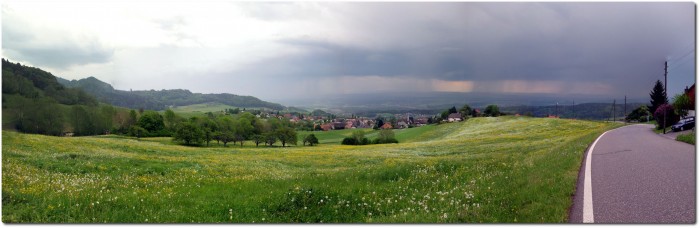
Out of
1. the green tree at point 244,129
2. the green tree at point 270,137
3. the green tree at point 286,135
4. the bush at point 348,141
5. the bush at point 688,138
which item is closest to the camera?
the green tree at point 286,135

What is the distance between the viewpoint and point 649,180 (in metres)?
7.96

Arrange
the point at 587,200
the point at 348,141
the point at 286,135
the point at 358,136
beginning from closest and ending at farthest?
the point at 587,200, the point at 286,135, the point at 348,141, the point at 358,136

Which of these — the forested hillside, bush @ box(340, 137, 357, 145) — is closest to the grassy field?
the forested hillside

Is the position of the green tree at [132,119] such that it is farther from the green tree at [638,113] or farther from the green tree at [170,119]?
the green tree at [638,113]

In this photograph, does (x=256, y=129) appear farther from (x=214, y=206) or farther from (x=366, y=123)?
(x=214, y=206)

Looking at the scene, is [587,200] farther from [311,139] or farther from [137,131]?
[137,131]

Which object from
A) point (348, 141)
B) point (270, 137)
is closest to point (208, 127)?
point (270, 137)

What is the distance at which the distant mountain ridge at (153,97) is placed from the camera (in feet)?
33.7

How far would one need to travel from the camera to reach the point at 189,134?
1427 cm

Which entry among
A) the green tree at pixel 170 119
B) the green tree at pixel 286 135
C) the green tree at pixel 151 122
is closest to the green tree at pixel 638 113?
the green tree at pixel 286 135

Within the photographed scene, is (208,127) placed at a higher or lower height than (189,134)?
higher

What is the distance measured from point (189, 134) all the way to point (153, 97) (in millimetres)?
3478

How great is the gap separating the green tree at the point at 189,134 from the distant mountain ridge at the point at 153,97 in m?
1.65

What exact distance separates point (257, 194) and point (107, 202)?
93.2 inches
